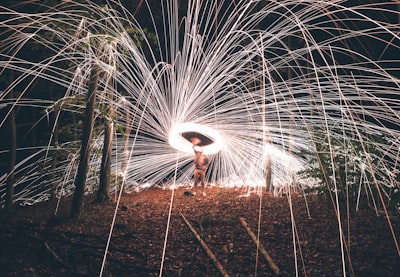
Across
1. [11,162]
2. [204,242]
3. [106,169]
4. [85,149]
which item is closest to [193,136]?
[106,169]

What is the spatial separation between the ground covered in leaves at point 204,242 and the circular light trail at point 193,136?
2.78 meters

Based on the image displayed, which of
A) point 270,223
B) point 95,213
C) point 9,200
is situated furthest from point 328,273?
point 9,200

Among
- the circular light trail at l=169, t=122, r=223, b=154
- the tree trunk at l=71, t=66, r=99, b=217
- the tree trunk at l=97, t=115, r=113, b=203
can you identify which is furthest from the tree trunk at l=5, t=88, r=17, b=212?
the circular light trail at l=169, t=122, r=223, b=154

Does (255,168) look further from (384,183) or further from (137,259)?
(137,259)

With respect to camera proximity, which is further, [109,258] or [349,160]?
[349,160]

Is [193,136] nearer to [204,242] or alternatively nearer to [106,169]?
[106,169]

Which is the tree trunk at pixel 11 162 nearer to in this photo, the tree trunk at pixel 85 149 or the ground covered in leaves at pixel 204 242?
the ground covered in leaves at pixel 204 242

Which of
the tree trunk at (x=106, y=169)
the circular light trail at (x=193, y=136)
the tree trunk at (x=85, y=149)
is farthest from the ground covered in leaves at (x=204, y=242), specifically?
the circular light trail at (x=193, y=136)

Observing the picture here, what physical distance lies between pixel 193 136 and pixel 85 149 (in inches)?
185

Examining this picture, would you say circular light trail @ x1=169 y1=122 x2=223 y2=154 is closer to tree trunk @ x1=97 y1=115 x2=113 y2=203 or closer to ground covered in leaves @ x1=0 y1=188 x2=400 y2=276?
tree trunk @ x1=97 y1=115 x2=113 y2=203

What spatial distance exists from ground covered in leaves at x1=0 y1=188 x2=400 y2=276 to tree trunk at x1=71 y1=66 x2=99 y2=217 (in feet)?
1.31

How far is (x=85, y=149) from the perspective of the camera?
9023 millimetres

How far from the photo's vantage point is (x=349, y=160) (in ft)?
27.3

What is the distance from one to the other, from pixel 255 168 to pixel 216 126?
246 centimetres
